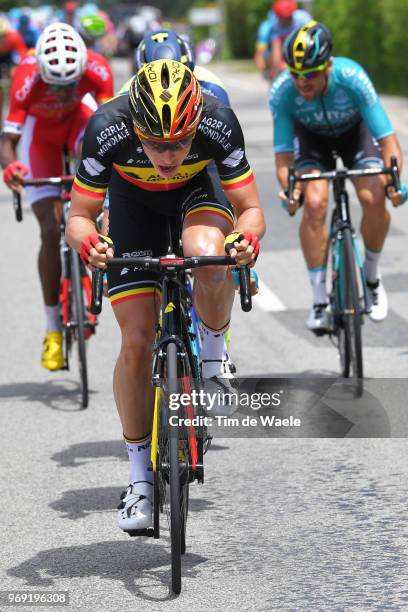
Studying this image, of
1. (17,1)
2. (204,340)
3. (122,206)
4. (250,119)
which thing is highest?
(17,1)

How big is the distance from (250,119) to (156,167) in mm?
20856

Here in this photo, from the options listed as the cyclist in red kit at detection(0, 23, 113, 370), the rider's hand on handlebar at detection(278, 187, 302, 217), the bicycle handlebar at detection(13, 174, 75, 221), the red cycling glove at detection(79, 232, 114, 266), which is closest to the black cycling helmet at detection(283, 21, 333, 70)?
the rider's hand on handlebar at detection(278, 187, 302, 217)

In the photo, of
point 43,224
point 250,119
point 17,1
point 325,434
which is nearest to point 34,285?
point 43,224

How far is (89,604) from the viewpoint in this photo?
5.03 m

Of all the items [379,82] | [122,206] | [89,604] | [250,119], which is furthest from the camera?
[379,82]

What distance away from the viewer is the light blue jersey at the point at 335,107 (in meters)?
8.45

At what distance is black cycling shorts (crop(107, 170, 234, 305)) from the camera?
5812mm

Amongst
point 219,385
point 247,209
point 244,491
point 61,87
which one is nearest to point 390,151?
point 61,87

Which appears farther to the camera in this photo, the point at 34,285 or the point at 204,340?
the point at 34,285

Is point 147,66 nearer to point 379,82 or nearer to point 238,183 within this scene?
point 238,183

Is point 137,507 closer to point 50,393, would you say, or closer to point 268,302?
point 50,393

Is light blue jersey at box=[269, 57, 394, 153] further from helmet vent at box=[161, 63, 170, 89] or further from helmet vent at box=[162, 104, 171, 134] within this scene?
helmet vent at box=[162, 104, 171, 134]

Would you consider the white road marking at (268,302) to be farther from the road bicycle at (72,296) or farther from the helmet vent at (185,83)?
the helmet vent at (185,83)

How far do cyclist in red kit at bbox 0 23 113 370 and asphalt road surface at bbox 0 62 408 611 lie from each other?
2.22 feet
